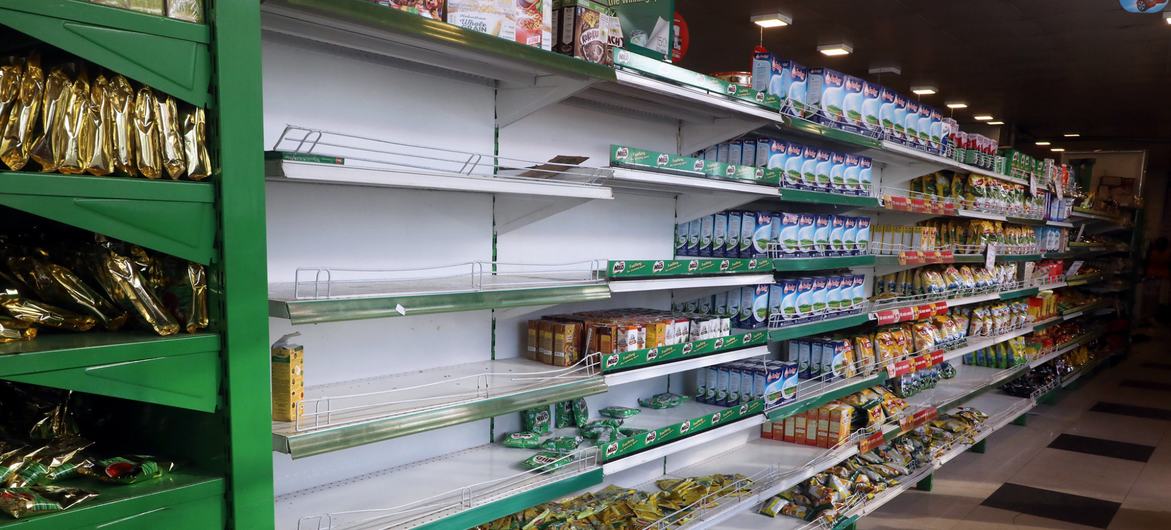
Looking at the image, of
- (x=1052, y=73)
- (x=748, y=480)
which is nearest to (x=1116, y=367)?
(x=1052, y=73)

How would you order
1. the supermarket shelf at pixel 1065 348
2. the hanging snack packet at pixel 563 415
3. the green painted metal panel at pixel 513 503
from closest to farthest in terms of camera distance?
the green painted metal panel at pixel 513 503, the hanging snack packet at pixel 563 415, the supermarket shelf at pixel 1065 348

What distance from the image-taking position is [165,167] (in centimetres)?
145

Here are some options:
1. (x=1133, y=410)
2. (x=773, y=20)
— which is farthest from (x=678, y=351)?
(x=1133, y=410)

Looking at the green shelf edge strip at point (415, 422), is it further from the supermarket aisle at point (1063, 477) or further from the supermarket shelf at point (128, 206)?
the supermarket aisle at point (1063, 477)

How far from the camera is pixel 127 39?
1.36 m

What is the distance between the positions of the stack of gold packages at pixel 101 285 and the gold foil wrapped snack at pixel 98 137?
18 cm

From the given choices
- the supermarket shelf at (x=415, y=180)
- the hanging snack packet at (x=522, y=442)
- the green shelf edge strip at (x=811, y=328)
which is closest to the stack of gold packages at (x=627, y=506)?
the hanging snack packet at (x=522, y=442)

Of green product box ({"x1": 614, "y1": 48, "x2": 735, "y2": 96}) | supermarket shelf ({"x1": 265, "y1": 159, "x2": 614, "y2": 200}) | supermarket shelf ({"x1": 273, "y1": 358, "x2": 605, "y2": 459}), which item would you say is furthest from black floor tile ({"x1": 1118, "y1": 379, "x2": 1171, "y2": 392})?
supermarket shelf ({"x1": 265, "y1": 159, "x2": 614, "y2": 200})

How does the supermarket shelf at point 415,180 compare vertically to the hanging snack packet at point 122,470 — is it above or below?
above

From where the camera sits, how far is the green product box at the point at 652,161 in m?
2.52

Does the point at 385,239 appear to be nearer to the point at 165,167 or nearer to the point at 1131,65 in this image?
the point at 165,167

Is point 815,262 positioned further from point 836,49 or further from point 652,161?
point 836,49

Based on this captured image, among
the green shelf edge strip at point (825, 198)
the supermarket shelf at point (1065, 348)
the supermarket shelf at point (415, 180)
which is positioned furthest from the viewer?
the supermarket shelf at point (1065, 348)

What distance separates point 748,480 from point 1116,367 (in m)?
9.69
